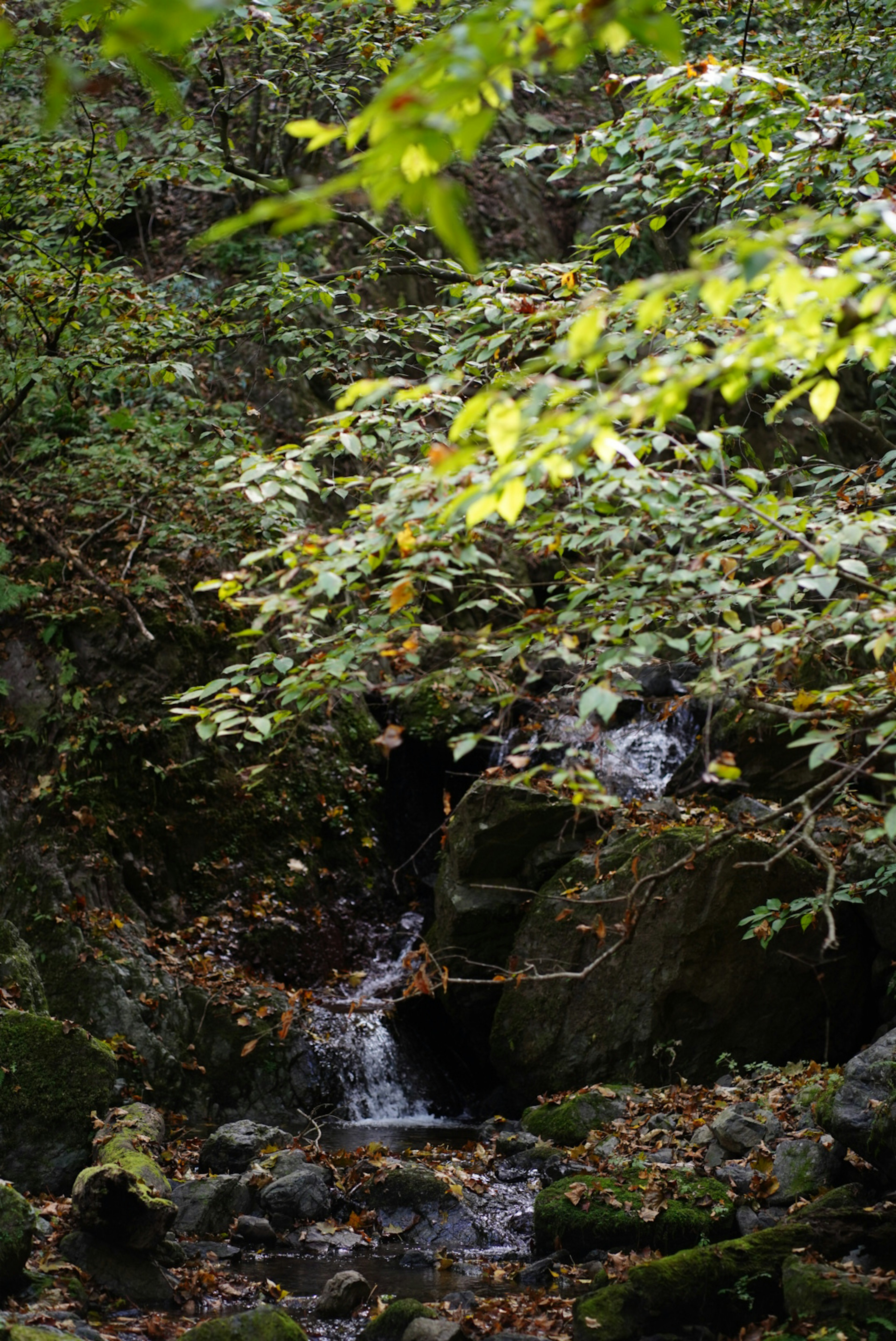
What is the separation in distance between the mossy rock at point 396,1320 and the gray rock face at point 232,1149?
2.02 meters

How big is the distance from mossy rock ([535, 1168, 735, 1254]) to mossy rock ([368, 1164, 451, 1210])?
74cm

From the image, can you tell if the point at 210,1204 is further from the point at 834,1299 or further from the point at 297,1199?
the point at 834,1299

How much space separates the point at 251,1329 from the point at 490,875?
4.89 meters

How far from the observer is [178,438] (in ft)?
31.0

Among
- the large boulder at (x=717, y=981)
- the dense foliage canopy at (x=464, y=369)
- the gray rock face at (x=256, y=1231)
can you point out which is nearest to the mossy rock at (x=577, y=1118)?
the large boulder at (x=717, y=981)

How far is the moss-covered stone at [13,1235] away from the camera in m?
4.51

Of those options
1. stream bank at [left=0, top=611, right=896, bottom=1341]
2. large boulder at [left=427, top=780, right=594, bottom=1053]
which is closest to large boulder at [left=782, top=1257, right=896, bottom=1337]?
stream bank at [left=0, top=611, right=896, bottom=1341]

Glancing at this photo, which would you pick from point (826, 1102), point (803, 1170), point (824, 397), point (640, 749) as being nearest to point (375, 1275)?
point (803, 1170)

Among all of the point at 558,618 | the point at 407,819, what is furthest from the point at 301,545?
the point at 407,819

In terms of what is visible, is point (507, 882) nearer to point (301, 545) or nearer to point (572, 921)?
point (572, 921)

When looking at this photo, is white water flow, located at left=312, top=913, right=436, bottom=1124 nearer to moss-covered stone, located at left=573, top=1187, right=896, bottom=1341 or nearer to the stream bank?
the stream bank

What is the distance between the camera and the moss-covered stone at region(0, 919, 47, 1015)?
261 inches

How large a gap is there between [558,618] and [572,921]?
513 centimetres

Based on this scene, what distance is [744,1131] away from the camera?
5.83 m
